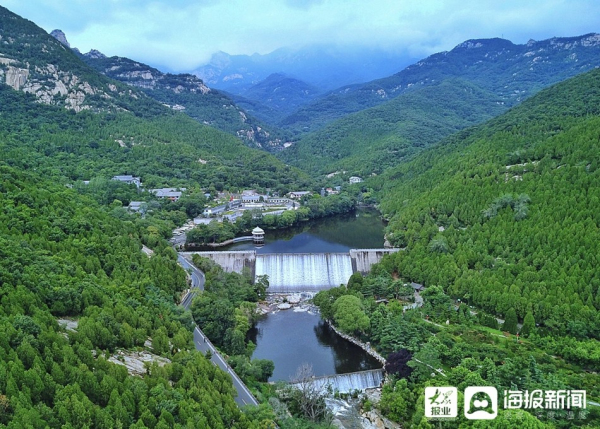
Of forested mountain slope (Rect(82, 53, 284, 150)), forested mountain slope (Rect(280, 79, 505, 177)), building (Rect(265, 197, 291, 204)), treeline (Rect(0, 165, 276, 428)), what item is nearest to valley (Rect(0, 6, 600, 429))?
treeline (Rect(0, 165, 276, 428))

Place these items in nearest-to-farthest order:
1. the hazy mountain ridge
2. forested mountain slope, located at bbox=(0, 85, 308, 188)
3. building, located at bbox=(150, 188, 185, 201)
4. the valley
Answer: the valley
building, located at bbox=(150, 188, 185, 201)
forested mountain slope, located at bbox=(0, 85, 308, 188)
the hazy mountain ridge

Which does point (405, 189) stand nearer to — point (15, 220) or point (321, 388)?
point (321, 388)

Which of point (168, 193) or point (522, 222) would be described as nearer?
point (522, 222)

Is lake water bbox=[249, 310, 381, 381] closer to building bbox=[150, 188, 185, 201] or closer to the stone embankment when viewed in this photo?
the stone embankment

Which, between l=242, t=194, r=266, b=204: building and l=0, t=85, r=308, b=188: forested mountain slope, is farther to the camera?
l=242, t=194, r=266, b=204: building

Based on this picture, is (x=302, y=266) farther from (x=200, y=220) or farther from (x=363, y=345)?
(x=200, y=220)

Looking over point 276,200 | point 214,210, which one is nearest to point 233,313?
point 214,210

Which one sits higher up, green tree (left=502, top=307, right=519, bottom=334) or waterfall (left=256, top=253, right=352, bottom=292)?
waterfall (left=256, top=253, right=352, bottom=292)

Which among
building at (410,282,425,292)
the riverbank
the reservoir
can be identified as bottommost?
the riverbank
